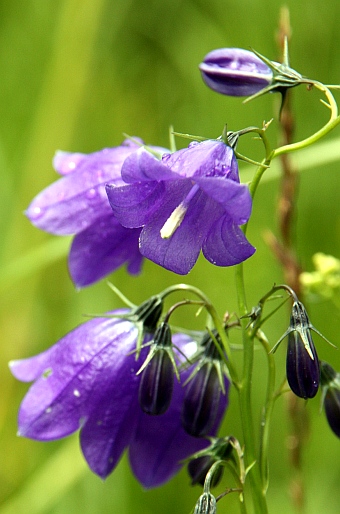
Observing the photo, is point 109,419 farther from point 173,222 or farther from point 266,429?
point 173,222

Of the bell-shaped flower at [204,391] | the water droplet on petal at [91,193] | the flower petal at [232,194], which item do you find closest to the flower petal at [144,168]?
the flower petal at [232,194]

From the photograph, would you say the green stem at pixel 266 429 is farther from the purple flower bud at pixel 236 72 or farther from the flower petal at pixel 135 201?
the purple flower bud at pixel 236 72

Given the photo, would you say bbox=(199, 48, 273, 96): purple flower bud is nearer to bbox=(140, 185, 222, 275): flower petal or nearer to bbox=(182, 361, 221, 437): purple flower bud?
bbox=(140, 185, 222, 275): flower petal

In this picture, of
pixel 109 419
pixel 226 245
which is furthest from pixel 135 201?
pixel 109 419

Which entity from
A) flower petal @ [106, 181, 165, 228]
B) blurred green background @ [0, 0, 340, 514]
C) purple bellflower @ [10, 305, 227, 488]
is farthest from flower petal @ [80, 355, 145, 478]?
blurred green background @ [0, 0, 340, 514]

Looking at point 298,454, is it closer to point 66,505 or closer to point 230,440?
point 230,440

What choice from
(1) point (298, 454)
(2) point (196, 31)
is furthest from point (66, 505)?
(2) point (196, 31)
